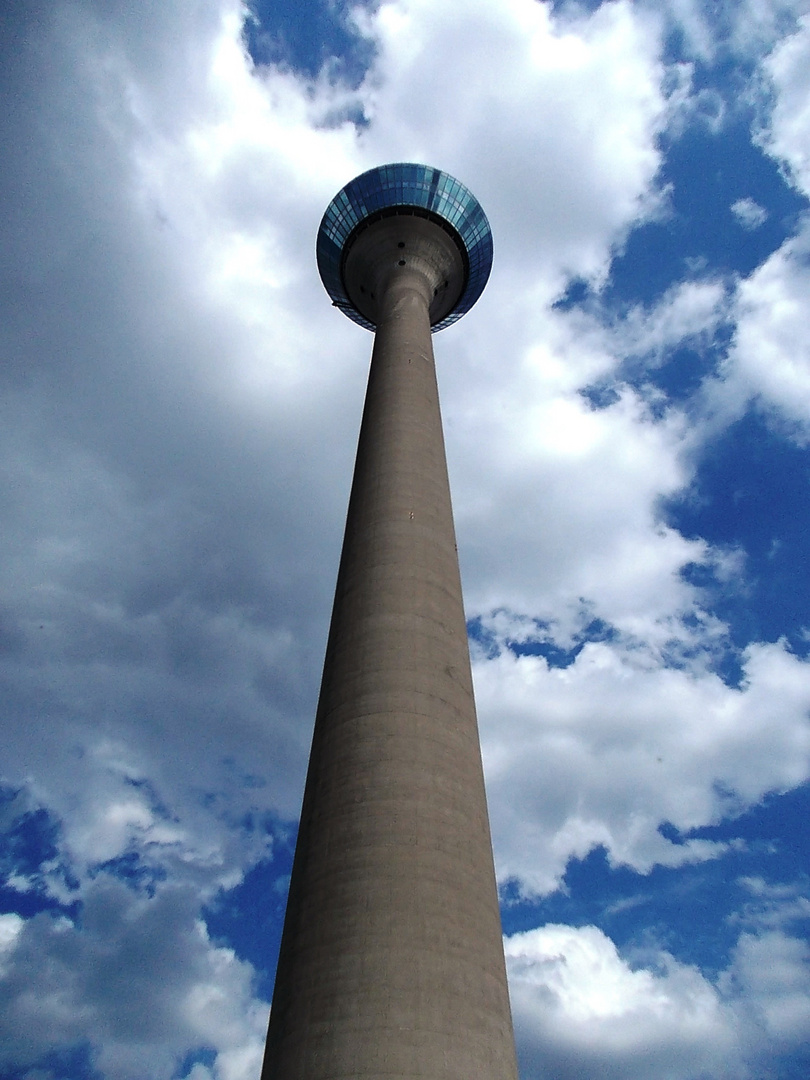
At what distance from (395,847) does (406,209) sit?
34.0m

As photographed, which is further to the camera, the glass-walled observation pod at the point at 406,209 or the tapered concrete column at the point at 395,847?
the glass-walled observation pod at the point at 406,209

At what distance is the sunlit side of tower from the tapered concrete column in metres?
0.04

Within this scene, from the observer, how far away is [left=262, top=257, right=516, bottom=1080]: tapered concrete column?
15.9m

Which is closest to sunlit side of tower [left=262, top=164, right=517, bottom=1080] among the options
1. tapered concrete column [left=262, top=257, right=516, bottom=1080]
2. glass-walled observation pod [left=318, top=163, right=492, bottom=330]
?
tapered concrete column [left=262, top=257, right=516, bottom=1080]

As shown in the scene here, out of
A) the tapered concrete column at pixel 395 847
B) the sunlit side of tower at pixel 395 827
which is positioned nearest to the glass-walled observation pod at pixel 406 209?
the sunlit side of tower at pixel 395 827

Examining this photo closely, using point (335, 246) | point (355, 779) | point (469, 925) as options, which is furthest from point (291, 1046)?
point (335, 246)

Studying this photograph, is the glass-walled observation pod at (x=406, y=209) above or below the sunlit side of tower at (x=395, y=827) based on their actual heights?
above

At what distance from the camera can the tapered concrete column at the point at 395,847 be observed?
52.2ft

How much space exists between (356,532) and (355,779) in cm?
928

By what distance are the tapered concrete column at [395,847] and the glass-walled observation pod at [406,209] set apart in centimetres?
2129

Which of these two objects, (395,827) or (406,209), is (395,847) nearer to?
(395,827)

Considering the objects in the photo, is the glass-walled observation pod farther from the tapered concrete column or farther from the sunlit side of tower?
the tapered concrete column

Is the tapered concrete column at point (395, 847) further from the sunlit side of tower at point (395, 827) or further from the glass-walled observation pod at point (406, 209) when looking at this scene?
the glass-walled observation pod at point (406, 209)

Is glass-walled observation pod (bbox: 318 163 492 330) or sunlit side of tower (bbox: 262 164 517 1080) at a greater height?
glass-walled observation pod (bbox: 318 163 492 330)
